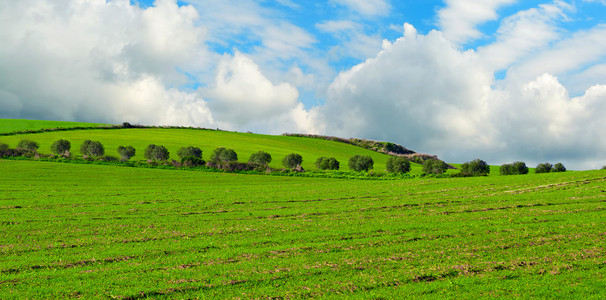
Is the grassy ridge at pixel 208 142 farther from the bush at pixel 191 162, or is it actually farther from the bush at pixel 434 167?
the bush at pixel 191 162

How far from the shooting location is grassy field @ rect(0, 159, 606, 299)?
15.6 meters

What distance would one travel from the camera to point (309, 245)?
862 inches

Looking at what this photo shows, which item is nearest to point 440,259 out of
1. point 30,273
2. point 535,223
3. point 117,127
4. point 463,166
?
point 535,223

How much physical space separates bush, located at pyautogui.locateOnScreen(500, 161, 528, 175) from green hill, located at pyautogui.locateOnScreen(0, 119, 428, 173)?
1921cm

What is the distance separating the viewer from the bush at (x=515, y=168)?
85.5 metres

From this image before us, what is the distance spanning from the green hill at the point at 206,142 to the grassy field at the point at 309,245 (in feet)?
192

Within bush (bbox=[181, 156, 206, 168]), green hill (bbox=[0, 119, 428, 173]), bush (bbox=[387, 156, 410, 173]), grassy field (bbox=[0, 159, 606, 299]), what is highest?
green hill (bbox=[0, 119, 428, 173])

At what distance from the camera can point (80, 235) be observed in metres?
25.4

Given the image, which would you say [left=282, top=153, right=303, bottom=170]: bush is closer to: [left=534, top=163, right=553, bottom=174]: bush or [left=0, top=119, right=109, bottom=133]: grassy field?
[left=534, top=163, right=553, bottom=174]: bush

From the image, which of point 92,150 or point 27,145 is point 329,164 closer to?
point 92,150

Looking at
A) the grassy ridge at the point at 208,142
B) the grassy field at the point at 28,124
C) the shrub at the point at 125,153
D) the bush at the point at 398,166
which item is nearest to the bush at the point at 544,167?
the grassy ridge at the point at 208,142

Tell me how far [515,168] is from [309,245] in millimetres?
76469

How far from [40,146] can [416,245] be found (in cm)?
9957

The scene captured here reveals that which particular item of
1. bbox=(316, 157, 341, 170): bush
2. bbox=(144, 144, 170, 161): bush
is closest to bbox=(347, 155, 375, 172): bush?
bbox=(316, 157, 341, 170): bush
